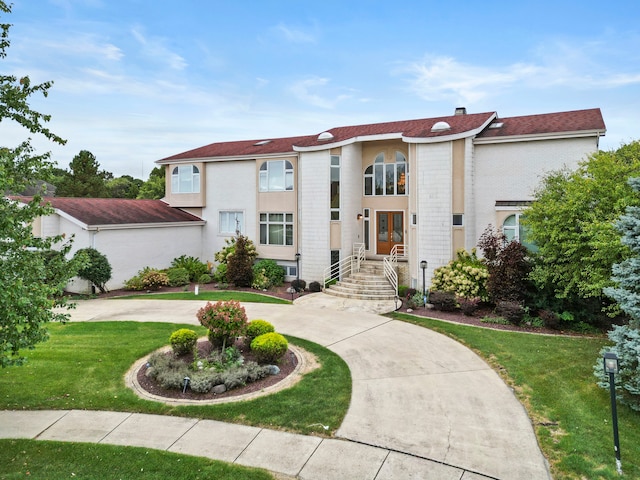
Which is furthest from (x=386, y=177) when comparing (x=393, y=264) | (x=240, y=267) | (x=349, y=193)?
(x=240, y=267)

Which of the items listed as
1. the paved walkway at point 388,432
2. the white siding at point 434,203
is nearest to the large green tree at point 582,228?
the white siding at point 434,203

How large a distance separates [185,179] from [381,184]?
12398mm

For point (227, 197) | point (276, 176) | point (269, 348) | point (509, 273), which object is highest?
point (276, 176)

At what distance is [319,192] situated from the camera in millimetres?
19359

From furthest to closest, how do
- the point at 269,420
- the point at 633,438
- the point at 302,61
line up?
the point at 302,61
the point at 269,420
the point at 633,438

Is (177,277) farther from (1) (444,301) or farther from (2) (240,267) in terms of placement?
(1) (444,301)

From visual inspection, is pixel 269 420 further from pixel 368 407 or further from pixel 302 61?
pixel 302 61

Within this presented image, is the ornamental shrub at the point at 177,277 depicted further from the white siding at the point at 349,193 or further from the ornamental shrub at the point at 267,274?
the white siding at the point at 349,193

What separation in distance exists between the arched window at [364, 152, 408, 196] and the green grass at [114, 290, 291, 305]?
25.3ft

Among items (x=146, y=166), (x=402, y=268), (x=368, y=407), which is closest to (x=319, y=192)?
(x=402, y=268)

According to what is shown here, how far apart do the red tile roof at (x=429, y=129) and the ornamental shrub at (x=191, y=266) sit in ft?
20.9

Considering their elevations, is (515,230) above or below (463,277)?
above

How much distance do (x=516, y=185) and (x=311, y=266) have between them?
10177 mm

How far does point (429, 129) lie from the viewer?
18.6m
